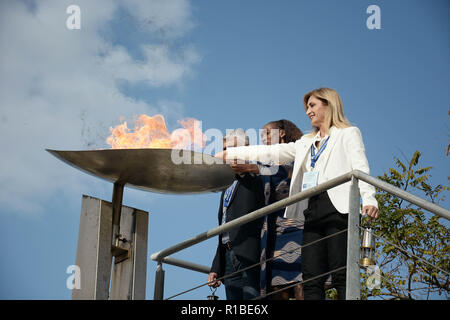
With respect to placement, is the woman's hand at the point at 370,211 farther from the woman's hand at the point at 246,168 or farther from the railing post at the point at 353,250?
the woman's hand at the point at 246,168

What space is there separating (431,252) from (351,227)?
4403mm

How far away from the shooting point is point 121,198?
4.11m

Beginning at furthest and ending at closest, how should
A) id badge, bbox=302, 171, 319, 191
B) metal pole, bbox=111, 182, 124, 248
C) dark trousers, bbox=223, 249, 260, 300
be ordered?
dark trousers, bbox=223, 249, 260, 300, id badge, bbox=302, 171, 319, 191, metal pole, bbox=111, 182, 124, 248

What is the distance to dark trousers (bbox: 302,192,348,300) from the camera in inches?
156

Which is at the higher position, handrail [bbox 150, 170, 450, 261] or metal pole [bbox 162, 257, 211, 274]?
handrail [bbox 150, 170, 450, 261]

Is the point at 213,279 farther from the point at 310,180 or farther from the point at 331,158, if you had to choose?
the point at 331,158

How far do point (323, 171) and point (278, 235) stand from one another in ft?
2.06

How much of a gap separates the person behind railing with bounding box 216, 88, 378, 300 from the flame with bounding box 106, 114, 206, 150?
44cm

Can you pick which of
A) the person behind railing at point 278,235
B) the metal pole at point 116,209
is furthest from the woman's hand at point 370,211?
the metal pole at point 116,209

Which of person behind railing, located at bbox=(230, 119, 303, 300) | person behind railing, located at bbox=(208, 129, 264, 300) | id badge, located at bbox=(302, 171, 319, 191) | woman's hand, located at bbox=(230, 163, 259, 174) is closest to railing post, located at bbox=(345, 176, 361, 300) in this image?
id badge, located at bbox=(302, 171, 319, 191)

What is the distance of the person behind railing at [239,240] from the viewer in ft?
15.1

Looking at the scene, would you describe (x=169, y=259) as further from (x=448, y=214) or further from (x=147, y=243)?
(x=448, y=214)

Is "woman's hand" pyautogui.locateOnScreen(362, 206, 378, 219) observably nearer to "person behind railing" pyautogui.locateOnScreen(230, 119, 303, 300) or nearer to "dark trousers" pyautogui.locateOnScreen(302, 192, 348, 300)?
"dark trousers" pyautogui.locateOnScreen(302, 192, 348, 300)

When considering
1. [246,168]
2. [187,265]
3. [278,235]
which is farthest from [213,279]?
[246,168]
